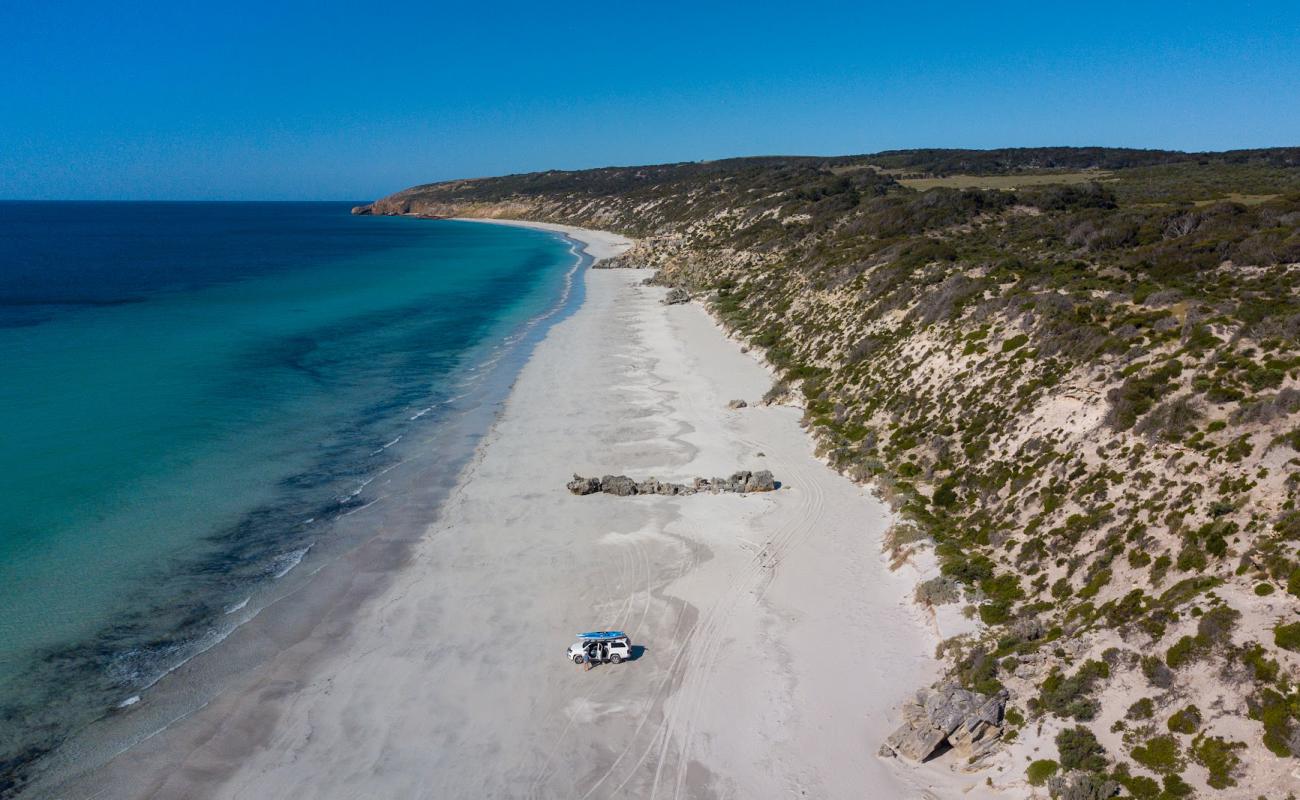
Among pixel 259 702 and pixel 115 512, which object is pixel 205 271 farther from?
pixel 259 702

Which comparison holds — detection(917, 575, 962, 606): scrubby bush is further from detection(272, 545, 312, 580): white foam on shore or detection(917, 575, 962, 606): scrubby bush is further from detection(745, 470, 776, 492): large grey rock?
detection(272, 545, 312, 580): white foam on shore

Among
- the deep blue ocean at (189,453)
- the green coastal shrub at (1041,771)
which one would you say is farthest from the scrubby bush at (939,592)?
the deep blue ocean at (189,453)

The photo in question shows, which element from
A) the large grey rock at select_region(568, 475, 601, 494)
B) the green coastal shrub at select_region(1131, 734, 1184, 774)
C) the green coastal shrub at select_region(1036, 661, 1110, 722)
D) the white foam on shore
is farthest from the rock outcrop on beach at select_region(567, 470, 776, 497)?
the green coastal shrub at select_region(1131, 734, 1184, 774)

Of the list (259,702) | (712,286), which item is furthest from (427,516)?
(712,286)

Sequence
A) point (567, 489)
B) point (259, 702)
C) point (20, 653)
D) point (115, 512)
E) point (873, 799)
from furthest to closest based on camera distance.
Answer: point (567, 489) → point (115, 512) → point (20, 653) → point (259, 702) → point (873, 799)

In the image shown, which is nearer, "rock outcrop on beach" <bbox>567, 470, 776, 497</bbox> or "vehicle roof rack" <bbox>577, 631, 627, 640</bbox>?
"vehicle roof rack" <bbox>577, 631, 627, 640</bbox>

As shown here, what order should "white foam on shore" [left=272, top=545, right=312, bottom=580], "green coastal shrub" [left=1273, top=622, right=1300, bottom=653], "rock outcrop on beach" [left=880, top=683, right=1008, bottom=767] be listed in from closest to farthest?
"green coastal shrub" [left=1273, top=622, right=1300, bottom=653], "rock outcrop on beach" [left=880, top=683, right=1008, bottom=767], "white foam on shore" [left=272, top=545, right=312, bottom=580]

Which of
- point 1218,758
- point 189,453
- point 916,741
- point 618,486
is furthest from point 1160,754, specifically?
point 189,453
